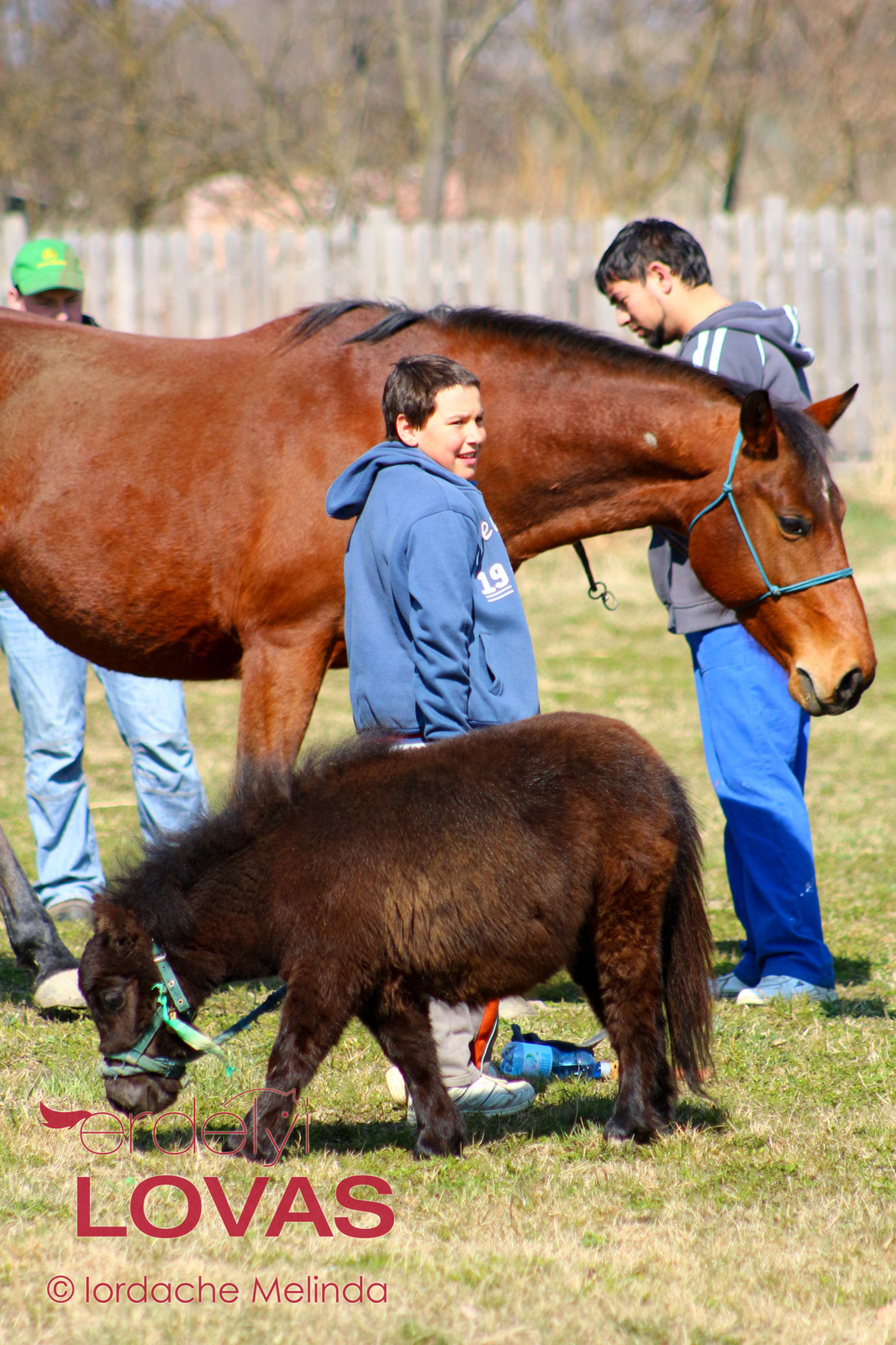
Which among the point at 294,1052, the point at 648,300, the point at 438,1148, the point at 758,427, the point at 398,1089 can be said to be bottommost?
the point at 398,1089

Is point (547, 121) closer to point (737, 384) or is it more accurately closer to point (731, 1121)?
point (737, 384)

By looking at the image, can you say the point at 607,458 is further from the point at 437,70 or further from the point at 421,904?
the point at 437,70

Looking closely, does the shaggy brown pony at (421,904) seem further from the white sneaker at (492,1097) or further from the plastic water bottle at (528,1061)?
the plastic water bottle at (528,1061)

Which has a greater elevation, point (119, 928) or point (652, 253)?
point (652, 253)

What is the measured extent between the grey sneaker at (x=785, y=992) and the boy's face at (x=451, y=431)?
223 centimetres

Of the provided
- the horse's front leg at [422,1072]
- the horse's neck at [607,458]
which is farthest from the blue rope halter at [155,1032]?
the horse's neck at [607,458]

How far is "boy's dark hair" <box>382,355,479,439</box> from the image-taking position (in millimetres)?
3404

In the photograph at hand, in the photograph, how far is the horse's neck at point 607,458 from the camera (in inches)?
165

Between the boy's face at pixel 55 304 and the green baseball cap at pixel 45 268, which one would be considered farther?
the boy's face at pixel 55 304

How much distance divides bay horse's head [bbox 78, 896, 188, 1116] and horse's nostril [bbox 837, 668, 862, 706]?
7.26ft

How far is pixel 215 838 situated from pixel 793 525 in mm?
2042

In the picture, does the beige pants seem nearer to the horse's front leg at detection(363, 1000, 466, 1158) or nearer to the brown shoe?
the horse's front leg at detection(363, 1000, 466, 1158)

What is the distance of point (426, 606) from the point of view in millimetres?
3238

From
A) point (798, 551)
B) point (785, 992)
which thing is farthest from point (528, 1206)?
point (798, 551)
